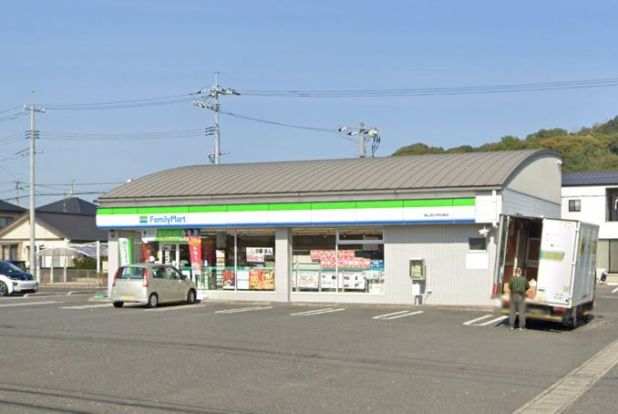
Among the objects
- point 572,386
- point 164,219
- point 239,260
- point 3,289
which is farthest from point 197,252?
point 572,386

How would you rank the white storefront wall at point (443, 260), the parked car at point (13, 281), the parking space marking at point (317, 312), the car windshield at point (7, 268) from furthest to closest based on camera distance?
1. the car windshield at point (7, 268)
2. the parked car at point (13, 281)
3. the white storefront wall at point (443, 260)
4. the parking space marking at point (317, 312)

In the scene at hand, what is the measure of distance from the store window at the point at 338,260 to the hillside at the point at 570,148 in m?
43.3

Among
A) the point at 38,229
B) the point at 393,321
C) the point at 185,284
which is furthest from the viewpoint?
the point at 38,229

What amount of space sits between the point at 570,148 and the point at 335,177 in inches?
2214

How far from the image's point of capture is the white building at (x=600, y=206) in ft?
163

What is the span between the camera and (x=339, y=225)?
88.4ft

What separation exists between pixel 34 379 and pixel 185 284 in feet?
52.4

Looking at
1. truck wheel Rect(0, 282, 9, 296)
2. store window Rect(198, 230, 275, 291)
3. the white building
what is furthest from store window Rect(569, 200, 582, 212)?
truck wheel Rect(0, 282, 9, 296)

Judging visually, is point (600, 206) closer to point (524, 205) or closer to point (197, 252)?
point (524, 205)

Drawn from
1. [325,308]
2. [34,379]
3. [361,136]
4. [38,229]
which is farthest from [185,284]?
[38,229]

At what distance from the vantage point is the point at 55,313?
22.4 meters

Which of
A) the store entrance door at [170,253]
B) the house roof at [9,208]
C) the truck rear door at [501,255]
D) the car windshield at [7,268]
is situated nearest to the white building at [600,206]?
the store entrance door at [170,253]

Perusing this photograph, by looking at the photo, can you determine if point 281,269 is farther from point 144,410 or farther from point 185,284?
point 144,410

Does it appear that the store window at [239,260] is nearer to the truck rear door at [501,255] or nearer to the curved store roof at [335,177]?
the curved store roof at [335,177]
